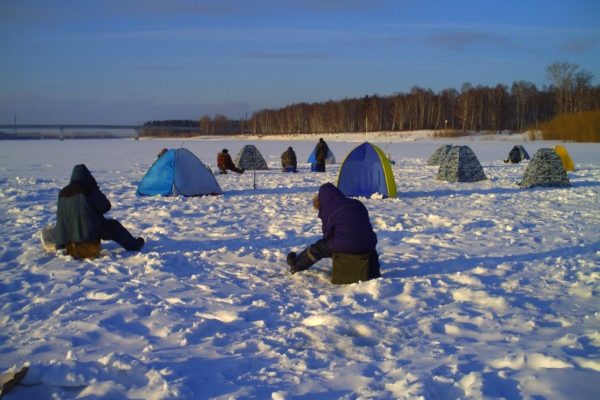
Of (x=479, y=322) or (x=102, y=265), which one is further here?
(x=102, y=265)

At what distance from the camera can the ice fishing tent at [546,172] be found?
16.6 meters

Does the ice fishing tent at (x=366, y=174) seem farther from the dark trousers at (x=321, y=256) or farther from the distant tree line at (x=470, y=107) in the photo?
the distant tree line at (x=470, y=107)

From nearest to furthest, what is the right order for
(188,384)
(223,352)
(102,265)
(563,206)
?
(188,384), (223,352), (102,265), (563,206)

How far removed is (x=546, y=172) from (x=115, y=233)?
13.7 meters

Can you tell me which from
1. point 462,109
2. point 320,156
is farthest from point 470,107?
point 320,156

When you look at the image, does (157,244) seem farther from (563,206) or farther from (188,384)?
(563,206)

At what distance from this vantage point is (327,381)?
4.11m

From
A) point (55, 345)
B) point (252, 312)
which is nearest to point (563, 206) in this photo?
point (252, 312)

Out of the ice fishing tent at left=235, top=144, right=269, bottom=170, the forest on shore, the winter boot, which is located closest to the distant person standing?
the ice fishing tent at left=235, top=144, right=269, bottom=170

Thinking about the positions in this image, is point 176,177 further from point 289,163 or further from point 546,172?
point 546,172

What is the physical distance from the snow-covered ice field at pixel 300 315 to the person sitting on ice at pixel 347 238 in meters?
0.24

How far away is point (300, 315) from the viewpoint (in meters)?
5.60

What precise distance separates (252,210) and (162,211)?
6.77 ft

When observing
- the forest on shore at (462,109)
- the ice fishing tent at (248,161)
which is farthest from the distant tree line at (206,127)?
the ice fishing tent at (248,161)
